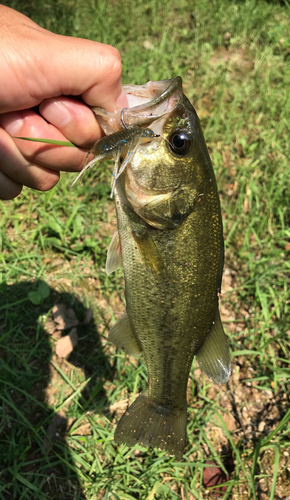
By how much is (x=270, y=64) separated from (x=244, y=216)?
3.09 meters

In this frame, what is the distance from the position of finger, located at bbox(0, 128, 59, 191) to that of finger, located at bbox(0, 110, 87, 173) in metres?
0.02

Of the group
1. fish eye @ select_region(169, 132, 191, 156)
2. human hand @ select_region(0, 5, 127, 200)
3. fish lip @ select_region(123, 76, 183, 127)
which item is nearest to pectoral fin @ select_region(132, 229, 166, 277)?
fish eye @ select_region(169, 132, 191, 156)

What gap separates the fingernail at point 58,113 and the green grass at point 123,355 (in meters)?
1.60

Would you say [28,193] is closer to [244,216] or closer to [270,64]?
[244,216]

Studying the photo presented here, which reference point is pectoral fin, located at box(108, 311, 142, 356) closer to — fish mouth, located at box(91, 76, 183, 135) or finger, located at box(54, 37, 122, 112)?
fish mouth, located at box(91, 76, 183, 135)

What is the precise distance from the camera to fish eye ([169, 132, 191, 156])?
1.65 m

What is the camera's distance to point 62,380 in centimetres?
285

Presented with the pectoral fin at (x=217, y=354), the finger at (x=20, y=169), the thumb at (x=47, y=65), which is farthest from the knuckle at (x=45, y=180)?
the pectoral fin at (x=217, y=354)

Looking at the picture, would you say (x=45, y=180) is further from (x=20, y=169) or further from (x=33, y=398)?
(x=33, y=398)

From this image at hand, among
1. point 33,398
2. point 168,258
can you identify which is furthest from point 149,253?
point 33,398

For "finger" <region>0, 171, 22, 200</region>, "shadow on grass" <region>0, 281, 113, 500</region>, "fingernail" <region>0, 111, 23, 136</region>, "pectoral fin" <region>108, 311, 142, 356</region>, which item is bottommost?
"shadow on grass" <region>0, 281, 113, 500</region>

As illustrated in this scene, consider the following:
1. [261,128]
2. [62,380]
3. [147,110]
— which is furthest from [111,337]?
[261,128]

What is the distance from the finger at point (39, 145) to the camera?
6.07ft

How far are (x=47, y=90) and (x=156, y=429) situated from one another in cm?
199
